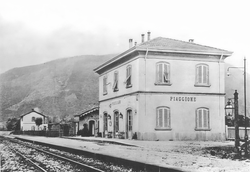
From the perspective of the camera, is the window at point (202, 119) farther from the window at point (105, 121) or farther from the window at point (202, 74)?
the window at point (105, 121)

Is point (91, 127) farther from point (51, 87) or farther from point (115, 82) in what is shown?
point (51, 87)

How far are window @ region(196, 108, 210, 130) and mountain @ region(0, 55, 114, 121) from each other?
683 cm

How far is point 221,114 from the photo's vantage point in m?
23.8

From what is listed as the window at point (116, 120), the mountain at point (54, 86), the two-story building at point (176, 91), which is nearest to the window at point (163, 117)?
the two-story building at point (176, 91)

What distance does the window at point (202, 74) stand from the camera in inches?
912

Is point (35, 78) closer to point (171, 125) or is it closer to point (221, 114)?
point (171, 125)

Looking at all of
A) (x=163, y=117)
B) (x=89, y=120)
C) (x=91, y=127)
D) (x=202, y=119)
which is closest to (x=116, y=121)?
(x=163, y=117)

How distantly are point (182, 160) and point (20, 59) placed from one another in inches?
261

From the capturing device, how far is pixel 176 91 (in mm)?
23156

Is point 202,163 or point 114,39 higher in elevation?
point 114,39

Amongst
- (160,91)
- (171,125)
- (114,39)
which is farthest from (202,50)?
(114,39)

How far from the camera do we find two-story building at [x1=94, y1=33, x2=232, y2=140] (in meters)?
22.9

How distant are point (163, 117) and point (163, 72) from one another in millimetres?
2873

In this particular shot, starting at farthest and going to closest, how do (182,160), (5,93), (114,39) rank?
(5,93) < (114,39) < (182,160)
